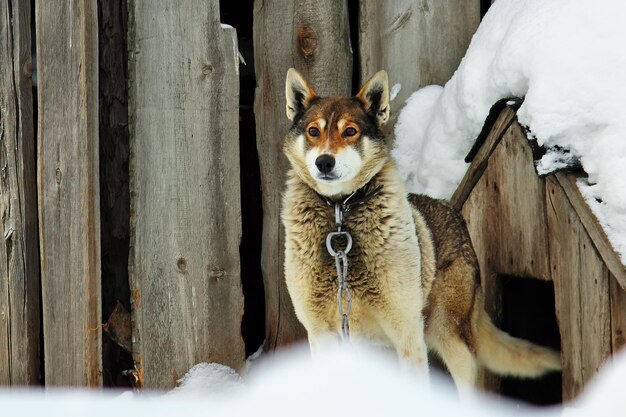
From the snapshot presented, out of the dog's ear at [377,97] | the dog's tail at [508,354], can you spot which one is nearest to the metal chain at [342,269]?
the dog's ear at [377,97]

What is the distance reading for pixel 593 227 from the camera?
155 inches

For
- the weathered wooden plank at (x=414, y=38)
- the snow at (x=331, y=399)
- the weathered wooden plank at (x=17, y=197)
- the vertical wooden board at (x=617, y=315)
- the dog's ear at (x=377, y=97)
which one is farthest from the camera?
the weathered wooden plank at (x=414, y=38)

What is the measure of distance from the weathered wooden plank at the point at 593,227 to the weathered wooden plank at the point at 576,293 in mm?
68

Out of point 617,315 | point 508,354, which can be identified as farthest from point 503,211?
point 617,315

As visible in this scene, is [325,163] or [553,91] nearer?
[325,163]

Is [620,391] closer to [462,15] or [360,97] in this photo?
[360,97]

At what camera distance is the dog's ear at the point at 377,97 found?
428 centimetres

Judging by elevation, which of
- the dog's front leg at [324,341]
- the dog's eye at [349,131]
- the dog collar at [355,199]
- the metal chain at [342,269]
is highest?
the dog's eye at [349,131]

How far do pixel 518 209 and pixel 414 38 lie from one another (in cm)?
143

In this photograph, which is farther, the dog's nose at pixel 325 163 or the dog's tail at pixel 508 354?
the dog's tail at pixel 508 354

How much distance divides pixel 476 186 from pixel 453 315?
86 cm

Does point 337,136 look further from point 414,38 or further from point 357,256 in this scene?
point 414,38

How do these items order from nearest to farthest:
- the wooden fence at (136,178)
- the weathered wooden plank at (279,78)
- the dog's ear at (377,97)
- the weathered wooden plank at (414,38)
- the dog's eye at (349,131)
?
the dog's eye at (349,131) < the dog's ear at (377,97) < the wooden fence at (136,178) < the weathered wooden plank at (279,78) < the weathered wooden plank at (414,38)

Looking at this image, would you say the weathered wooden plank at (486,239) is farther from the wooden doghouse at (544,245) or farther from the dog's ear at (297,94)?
the dog's ear at (297,94)
